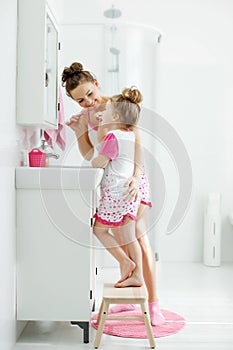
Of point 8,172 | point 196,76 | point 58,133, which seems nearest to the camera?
point 8,172

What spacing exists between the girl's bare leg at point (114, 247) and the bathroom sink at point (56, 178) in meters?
0.30

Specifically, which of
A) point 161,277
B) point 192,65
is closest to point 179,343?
point 161,277

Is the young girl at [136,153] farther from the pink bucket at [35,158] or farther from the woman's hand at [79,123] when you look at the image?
the pink bucket at [35,158]

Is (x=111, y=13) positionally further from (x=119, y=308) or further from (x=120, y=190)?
(x=119, y=308)

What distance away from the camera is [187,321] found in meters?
2.80

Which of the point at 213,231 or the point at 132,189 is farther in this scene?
the point at 213,231

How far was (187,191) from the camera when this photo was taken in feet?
14.7

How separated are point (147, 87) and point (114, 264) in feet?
4.52

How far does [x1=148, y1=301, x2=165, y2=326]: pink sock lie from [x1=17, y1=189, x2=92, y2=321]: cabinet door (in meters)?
0.45

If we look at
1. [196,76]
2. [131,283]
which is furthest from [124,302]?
[196,76]

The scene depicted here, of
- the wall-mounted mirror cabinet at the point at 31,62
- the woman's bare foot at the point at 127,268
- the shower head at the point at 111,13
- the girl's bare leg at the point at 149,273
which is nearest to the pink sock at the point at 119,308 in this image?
the girl's bare leg at the point at 149,273

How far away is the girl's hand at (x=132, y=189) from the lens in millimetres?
2637

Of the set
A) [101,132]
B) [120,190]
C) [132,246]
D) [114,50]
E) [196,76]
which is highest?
[114,50]

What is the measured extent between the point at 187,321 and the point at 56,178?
3.56 feet
